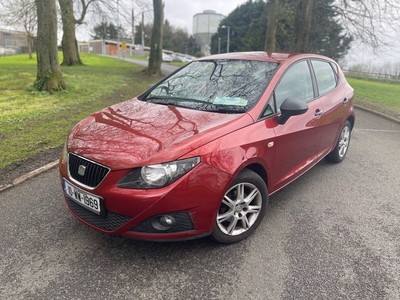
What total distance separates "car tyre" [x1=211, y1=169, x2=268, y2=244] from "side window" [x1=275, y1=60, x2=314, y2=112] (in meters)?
0.87

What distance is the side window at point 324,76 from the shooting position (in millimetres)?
4164

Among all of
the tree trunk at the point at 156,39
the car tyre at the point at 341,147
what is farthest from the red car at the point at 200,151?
the tree trunk at the point at 156,39

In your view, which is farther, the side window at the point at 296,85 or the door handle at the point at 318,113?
the door handle at the point at 318,113

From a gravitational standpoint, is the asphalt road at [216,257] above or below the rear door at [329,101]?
below

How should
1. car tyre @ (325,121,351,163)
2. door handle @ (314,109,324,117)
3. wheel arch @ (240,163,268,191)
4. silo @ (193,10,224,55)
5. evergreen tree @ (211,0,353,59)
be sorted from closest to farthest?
1. wheel arch @ (240,163,268,191)
2. door handle @ (314,109,324,117)
3. car tyre @ (325,121,351,163)
4. evergreen tree @ (211,0,353,59)
5. silo @ (193,10,224,55)

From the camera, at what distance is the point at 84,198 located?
2.57 metres

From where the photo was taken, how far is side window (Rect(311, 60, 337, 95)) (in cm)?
416

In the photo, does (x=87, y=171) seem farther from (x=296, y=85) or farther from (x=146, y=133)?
(x=296, y=85)

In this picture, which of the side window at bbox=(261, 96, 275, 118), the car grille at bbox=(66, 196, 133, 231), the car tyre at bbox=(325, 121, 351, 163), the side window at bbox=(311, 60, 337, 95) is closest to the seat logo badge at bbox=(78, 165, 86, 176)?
the car grille at bbox=(66, 196, 133, 231)

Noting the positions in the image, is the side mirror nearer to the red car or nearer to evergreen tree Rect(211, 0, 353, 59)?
the red car

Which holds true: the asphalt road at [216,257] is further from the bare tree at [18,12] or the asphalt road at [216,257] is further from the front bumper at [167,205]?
the bare tree at [18,12]

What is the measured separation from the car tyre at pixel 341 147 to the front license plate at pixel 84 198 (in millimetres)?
3636

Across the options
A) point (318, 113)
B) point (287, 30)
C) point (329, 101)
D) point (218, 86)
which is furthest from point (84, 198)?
point (287, 30)

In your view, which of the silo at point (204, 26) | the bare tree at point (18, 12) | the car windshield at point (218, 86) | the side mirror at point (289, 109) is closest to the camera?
the side mirror at point (289, 109)
